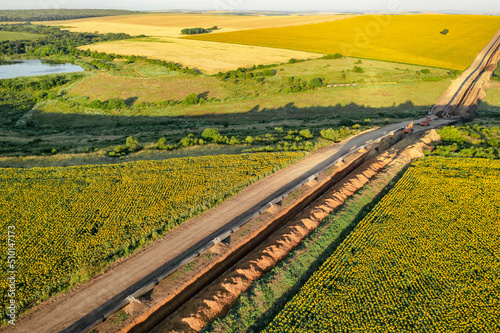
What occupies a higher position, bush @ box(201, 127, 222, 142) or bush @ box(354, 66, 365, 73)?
bush @ box(354, 66, 365, 73)

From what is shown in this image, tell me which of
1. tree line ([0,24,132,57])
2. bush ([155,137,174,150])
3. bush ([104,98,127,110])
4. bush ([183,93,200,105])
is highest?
tree line ([0,24,132,57])

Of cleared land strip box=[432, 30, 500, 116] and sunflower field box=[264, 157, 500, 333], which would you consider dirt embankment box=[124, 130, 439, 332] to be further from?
cleared land strip box=[432, 30, 500, 116]

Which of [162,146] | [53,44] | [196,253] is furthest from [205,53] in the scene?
[196,253]

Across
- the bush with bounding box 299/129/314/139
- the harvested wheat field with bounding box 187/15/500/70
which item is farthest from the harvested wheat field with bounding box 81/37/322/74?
the bush with bounding box 299/129/314/139

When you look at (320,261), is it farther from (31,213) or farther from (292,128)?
(292,128)

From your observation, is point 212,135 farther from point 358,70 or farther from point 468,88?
point 468,88

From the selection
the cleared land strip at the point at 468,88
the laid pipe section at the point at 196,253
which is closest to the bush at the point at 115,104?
the laid pipe section at the point at 196,253
